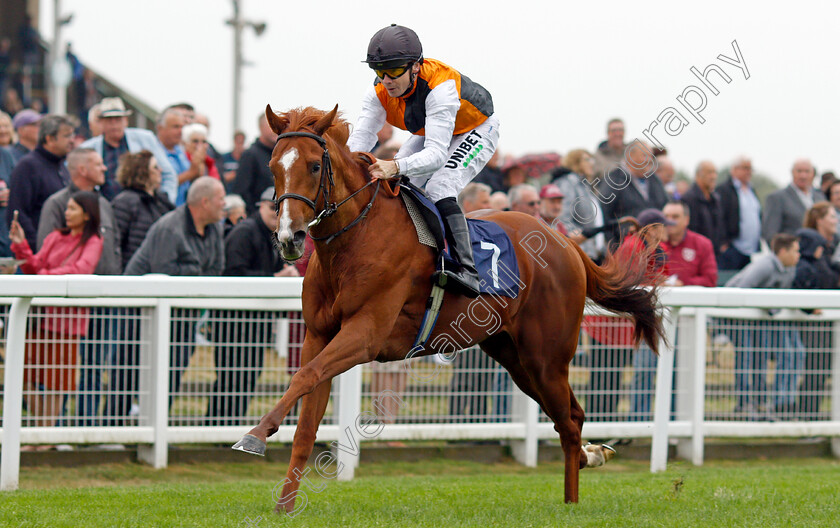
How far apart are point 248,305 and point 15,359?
4.89 feet

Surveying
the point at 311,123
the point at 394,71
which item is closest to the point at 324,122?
the point at 311,123

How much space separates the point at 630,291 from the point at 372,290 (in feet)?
6.58

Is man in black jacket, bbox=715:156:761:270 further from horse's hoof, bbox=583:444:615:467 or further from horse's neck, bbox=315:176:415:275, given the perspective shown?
horse's neck, bbox=315:176:415:275

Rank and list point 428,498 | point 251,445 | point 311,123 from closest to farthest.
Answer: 1. point 251,445
2. point 311,123
3. point 428,498

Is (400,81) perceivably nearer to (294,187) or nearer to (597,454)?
(294,187)

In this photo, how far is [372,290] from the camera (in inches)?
189

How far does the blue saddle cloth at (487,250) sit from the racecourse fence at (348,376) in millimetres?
1246

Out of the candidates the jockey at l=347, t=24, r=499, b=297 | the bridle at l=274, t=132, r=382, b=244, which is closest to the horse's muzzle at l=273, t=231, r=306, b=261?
the bridle at l=274, t=132, r=382, b=244

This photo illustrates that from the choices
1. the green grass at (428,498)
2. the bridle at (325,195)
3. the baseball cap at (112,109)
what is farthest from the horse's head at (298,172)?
the baseball cap at (112,109)

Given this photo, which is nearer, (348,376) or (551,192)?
(348,376)

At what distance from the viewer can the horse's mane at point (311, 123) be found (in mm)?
4613

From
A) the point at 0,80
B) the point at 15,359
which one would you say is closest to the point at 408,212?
the point at 15,359

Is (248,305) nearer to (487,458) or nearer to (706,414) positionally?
(487,458)

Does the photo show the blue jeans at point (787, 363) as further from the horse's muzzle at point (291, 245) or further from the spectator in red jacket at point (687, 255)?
the horse's muzzle at point (291, 245)
